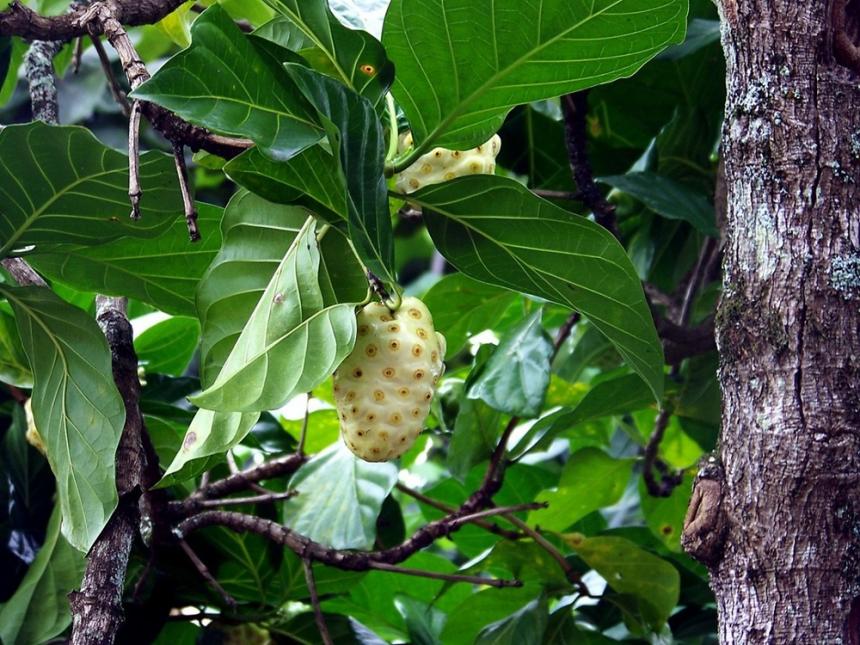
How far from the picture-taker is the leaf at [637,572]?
857 mm

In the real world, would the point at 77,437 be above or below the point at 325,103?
below

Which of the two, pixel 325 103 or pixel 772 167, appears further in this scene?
pixel 772 167

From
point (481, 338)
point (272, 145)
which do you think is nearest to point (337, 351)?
point (272, 145)

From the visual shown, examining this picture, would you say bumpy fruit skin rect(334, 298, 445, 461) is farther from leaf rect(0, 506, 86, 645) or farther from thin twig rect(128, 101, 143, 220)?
leaf rect(0, 506, 86, 645)

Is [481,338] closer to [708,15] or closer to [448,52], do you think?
[708,15]

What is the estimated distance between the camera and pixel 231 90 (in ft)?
1.80

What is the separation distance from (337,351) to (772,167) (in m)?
0.30

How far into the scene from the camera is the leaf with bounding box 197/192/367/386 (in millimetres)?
625

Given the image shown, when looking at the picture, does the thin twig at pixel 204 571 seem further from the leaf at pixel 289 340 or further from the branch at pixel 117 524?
the leaf at pixel 289 340

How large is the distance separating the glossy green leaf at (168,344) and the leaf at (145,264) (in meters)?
0.29

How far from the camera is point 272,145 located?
0.54 meters

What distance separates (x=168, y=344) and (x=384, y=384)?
0.53 metres

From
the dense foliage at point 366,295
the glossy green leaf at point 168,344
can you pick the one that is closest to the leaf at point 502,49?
the dense foliage at point 366,295

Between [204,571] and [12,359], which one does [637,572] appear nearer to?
[204,571]
